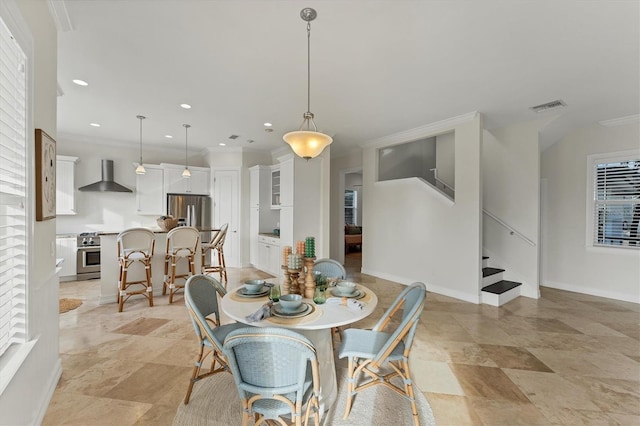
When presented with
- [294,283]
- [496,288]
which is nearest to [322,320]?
[294,283]

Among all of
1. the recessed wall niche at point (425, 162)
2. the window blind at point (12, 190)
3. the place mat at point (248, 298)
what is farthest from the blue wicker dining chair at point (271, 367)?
the recessed wall niche at point (425, 162)

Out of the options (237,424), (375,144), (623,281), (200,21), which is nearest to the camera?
(237,424)

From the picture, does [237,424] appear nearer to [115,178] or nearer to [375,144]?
[375,144]

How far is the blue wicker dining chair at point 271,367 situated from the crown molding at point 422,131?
4.14 m

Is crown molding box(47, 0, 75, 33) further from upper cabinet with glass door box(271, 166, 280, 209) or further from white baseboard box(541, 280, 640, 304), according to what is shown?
white baseboard box(541, 280, 640, 304)

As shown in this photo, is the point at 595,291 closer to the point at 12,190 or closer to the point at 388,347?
the point at 388,347

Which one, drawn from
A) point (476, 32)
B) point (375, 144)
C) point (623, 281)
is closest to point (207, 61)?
point (476, 32)

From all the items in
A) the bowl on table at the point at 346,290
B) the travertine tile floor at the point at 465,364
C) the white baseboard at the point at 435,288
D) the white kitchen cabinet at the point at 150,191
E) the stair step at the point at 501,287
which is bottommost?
the travertine tile floor at the point at 465,364

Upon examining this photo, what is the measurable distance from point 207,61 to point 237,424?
3.04 m

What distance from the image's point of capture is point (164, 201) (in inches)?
248

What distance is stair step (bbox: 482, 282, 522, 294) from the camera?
4.19 meters

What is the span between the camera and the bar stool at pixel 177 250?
409 cm

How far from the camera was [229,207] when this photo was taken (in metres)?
6.55

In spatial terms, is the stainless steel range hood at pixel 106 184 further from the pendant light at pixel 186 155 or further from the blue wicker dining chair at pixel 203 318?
the blue wicker dining chair at pixel 203 318
